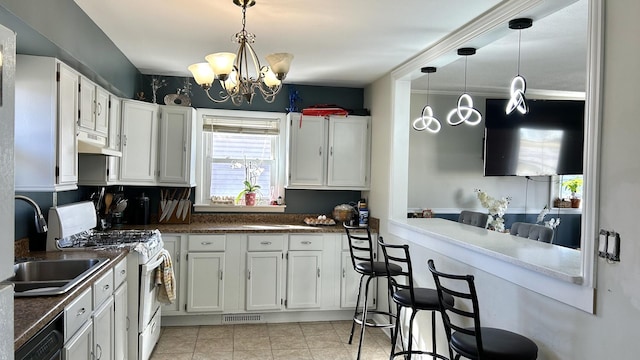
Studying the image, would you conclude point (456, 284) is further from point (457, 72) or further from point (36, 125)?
point (36, 125)

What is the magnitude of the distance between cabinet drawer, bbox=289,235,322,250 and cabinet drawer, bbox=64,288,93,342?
85.1 inches

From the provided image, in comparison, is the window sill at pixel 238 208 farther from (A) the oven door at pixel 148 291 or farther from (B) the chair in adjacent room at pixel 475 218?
(B) the chair in adjacent room at pixel 475 218

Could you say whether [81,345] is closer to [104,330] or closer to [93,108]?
[104,330]

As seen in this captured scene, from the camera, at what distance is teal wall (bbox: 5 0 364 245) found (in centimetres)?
218

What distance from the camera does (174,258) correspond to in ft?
12.8

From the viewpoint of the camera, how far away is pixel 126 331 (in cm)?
288

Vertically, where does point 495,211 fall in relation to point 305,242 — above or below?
above

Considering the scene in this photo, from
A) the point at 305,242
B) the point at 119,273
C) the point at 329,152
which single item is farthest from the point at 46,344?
the point at 329,152

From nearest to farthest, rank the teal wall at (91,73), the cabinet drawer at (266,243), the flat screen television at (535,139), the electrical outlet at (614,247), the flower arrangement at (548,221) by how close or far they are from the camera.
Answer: the electrical outlet at (614,247) < the teal wall at (91,73) < the cabinet drawer at (266,243) < the flat screen television at (535,139) < the flower arrangement at (548,221)

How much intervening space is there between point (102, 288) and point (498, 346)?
2016 mm

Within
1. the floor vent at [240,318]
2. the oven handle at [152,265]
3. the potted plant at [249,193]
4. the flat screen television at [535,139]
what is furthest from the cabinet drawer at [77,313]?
the flat screen television at [535,139]

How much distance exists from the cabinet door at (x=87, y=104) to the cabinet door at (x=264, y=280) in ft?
5.98

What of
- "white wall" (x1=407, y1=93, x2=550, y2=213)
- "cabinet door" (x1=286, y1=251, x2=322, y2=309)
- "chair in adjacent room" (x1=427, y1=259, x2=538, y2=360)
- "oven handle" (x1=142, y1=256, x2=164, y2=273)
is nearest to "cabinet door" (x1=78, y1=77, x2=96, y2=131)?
"oven handle" (x1=142, y1=256, x2=164, y2=273)

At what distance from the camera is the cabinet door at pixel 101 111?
2.98 m
